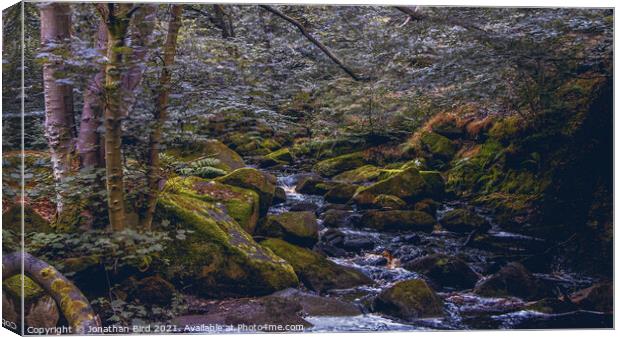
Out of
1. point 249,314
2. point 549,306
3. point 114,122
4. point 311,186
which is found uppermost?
point 114,122

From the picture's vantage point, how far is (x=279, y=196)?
6.59m

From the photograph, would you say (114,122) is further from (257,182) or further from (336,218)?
(336,218)

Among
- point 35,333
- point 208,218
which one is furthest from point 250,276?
point 35,333

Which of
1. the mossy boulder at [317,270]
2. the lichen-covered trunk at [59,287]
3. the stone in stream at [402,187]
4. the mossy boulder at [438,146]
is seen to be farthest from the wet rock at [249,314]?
the mossy boulder at [438,146]

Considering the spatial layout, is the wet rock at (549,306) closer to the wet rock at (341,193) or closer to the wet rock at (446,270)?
the wet rock at (446,270)

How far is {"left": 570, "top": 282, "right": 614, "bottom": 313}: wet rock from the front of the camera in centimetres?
639

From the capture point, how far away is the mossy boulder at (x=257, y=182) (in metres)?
6.54

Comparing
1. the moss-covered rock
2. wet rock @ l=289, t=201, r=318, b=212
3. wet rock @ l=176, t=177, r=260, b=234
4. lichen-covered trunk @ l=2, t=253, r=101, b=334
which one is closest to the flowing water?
wet rock @ l=289, t=201, r=318, b=212

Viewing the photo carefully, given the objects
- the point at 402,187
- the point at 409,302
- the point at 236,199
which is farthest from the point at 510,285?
the point at 236,199

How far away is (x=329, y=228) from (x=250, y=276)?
0.89m

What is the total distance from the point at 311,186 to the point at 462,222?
149 centimetres

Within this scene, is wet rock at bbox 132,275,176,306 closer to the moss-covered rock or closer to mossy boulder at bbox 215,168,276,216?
the moss-covered rock

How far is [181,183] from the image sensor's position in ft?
20.5

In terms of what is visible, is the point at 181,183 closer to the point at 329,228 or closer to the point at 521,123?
the point at 329,228
